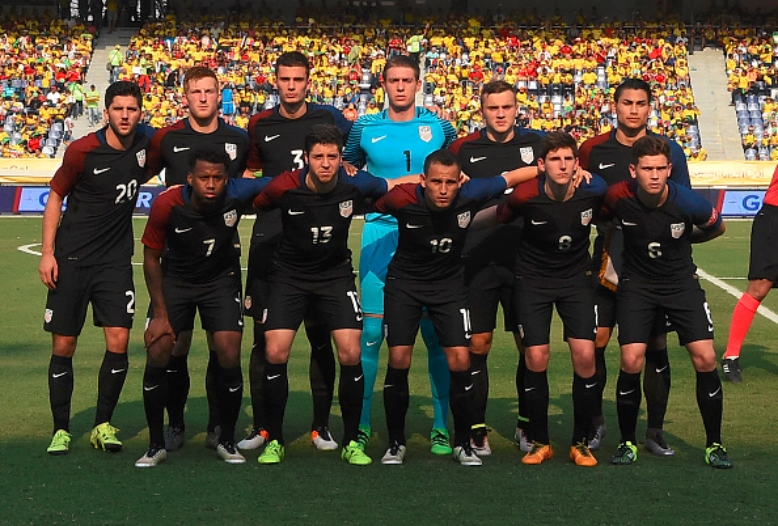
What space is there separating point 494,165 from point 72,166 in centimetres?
270

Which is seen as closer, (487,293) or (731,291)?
(487,293)

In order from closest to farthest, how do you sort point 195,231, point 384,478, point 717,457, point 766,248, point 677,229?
1. point 384,478
2. point 717,457
3. point 677,229
4. point 195,231
5. point 766,248

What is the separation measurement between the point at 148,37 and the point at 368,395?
119 ft

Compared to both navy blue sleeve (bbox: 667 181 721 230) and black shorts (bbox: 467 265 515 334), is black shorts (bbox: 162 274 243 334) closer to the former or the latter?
black shorts (bbox: 467 265 515 334)

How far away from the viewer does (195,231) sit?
24.2 feet

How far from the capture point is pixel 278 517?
609 centimetres

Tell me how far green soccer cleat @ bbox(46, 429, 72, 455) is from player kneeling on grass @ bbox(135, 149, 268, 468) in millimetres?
546

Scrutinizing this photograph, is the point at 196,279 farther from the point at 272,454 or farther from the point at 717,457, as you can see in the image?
the point at 717,457

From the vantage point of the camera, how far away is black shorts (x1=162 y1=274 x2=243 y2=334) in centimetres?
747

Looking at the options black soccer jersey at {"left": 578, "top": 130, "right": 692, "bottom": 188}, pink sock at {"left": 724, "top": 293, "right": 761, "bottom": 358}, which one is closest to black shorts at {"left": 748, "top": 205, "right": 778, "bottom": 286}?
pink sock at {"left": 724, "top": 293, "right": 761, "bottom": 358}

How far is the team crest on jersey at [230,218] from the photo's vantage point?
24.4 ft

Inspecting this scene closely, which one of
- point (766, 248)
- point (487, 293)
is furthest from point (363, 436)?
point (766, 248)

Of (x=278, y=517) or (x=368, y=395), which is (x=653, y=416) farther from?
(x=278, y=517)

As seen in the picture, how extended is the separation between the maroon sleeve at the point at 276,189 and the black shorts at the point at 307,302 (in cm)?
46
